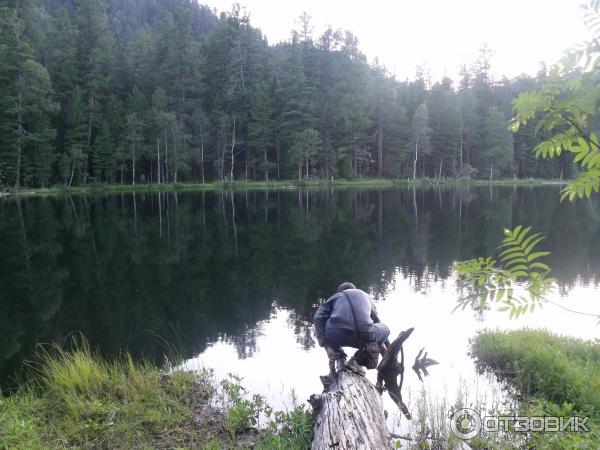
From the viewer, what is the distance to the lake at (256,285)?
807 centimetres

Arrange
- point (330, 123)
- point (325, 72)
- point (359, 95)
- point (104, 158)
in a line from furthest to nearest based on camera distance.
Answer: point (325, 72) < point (359, 95) < point (330, 123) < point (104, 158)

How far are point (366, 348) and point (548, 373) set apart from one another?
2506 millimetres

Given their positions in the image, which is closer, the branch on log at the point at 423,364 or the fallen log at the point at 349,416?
the fallen log at the point at 349,416

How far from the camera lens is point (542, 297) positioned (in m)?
2.27

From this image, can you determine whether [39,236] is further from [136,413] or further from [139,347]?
[136,413]

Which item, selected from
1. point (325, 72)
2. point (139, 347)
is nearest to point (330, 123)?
point (325, 72)

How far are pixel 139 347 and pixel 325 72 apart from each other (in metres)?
72.9

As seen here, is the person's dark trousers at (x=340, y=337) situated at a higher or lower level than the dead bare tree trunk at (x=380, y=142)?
lower

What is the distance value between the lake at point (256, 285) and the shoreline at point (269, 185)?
22932mm

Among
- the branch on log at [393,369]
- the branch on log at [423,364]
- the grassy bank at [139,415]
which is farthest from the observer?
the branch on log at [423,364]

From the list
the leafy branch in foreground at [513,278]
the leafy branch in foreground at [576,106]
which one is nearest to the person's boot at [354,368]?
the leafy branch in foreground at [513,278]

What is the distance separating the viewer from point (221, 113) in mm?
61750

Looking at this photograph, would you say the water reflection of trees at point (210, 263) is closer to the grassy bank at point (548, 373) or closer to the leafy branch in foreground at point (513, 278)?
the grassy bank at point (548, 373)

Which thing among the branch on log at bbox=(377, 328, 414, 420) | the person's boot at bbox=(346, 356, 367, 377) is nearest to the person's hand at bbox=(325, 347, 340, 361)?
the person's boot at bbox=(346, 356, 367, 377)
